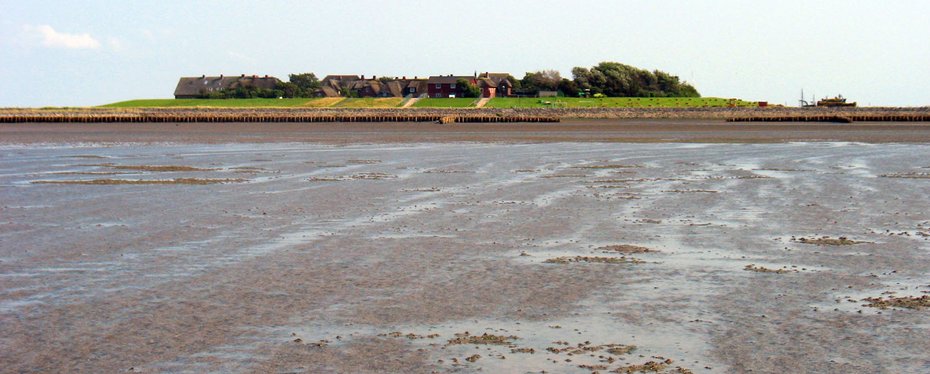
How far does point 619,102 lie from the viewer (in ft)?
382

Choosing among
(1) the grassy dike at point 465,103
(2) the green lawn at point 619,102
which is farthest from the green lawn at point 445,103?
(2) the green lawn at point 619,102

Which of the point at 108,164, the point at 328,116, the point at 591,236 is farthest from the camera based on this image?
the point at 328,116

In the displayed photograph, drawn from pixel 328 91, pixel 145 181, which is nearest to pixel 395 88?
pixel 328 91

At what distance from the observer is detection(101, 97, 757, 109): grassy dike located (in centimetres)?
11446

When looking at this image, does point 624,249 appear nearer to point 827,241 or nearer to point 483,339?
point 827,241

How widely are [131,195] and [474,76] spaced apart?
128782 millimetres

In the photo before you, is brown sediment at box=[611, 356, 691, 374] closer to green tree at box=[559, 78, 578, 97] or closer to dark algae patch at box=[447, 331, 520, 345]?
dark algae patch at box=[447, 331, 520, 345]

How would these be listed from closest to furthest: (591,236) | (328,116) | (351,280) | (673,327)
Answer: (673,327), (351,280), (591,236), (328,116)

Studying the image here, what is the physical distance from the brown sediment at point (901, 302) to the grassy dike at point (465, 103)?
3956 inches

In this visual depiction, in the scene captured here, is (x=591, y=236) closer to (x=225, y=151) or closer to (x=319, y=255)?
(x=319, y=255)

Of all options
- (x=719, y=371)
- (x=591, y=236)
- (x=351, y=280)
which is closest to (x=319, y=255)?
(x=351, y=280)

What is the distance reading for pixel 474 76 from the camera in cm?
14888

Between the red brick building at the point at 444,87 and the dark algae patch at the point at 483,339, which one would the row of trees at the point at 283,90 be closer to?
the red brick building at the point at 444,87

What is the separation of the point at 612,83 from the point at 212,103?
5098 cm
